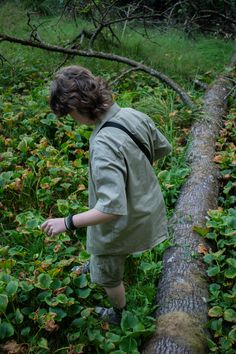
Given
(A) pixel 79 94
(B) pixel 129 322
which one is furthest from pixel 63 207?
(A) pixel 79 94

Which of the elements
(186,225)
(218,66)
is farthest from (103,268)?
(218,66)

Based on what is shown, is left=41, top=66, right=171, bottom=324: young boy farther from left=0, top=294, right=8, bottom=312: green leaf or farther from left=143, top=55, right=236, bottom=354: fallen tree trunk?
left=0, top=294, right=8, bottom=312: green leaf

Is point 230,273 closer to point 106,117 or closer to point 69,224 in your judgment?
point 69,224

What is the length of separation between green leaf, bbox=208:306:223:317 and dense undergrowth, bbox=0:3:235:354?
0.10 m

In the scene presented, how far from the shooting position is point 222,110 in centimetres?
526

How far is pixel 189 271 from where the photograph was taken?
9.52 ft

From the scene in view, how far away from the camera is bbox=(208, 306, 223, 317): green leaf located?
8.57 ft

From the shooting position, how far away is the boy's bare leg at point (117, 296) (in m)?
2.60

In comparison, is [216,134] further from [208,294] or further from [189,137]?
[208,294]

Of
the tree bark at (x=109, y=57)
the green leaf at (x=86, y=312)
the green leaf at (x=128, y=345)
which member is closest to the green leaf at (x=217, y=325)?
the green leaf at (x=128, y=345)

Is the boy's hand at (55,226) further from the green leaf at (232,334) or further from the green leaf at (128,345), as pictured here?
the green leaf at (232,334)

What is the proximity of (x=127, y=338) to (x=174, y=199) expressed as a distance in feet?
5.07

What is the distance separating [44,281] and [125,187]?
2.88ft

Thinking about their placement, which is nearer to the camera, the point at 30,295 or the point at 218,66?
the point at 30,295
